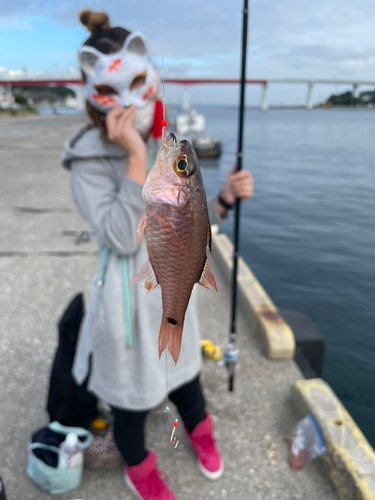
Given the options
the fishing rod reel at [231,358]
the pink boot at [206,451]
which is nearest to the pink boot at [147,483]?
the pink boot at [206,451]

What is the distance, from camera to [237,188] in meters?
2.33

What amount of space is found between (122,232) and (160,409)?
1860 millimetres

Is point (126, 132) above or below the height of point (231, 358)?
above

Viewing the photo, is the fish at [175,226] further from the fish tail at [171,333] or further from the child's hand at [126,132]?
the child's hand at [126,132]

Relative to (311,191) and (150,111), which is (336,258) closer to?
(311,191)

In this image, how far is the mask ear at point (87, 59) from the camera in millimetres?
1758

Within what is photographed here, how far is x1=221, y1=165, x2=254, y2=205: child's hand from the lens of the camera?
233 centimetres

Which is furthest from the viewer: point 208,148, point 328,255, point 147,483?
point 208,148

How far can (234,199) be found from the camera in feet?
7.74

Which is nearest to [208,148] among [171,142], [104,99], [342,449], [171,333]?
[104,99]

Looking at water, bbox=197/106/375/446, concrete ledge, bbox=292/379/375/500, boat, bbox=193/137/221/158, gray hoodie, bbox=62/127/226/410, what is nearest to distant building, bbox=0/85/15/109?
boat, bbox=193/137/221/158

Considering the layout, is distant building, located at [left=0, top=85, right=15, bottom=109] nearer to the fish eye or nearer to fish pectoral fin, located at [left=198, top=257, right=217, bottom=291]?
the fish eye

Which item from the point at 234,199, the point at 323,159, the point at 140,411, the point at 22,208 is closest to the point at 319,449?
the point at 140,411

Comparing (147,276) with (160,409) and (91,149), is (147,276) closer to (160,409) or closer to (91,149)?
(91,149)
